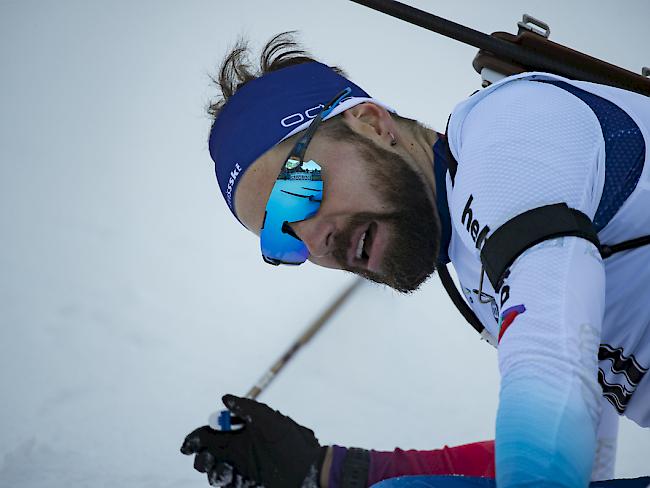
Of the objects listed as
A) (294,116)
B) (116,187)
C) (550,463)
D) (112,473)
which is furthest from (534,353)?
(116,187)

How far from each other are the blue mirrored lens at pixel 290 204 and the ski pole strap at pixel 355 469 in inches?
19.0

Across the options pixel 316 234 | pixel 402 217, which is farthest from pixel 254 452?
pixel 402 217

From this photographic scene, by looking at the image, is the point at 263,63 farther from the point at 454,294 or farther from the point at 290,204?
the point at 454,294

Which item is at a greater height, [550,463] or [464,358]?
[464,358]

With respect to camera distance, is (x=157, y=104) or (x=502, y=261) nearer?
(x=502, y=261)

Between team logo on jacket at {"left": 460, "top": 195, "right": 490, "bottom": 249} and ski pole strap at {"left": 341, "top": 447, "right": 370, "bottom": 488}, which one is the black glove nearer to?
ski pole strap at {"left": 341, "top": 447, "right": 370, "bottom": 488}

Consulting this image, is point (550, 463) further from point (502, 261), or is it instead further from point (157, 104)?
point (157, 104)

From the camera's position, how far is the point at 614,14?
2918mm

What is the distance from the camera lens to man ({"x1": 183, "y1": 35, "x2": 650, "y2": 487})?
736mm

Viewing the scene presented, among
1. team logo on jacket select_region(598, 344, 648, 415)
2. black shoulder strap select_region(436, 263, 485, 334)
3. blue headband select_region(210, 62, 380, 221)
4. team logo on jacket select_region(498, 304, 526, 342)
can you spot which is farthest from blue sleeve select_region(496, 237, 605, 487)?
blue headband select_region(210, 62, 380, 221)

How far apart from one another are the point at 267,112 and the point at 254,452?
2.23 ft

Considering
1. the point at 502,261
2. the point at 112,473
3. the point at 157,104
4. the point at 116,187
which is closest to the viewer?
the point at 502,261

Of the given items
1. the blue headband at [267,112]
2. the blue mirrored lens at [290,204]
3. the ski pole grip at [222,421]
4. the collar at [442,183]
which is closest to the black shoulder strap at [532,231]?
the collar at [442,183]

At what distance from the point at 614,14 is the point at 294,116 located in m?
2.08
